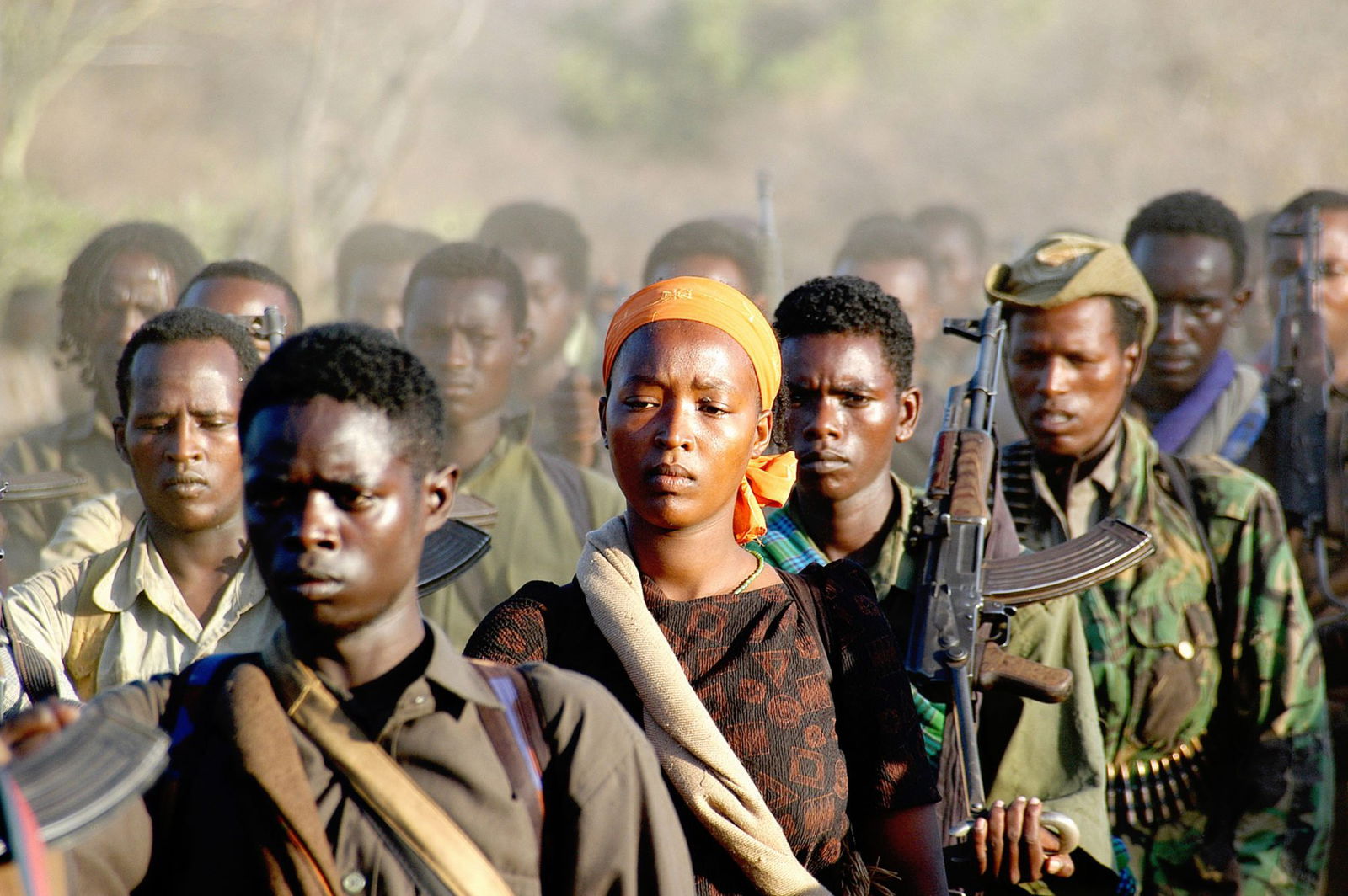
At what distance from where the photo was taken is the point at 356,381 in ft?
6.44

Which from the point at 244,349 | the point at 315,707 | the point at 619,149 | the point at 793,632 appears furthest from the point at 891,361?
the point at 619,149

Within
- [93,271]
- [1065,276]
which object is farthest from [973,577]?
[93,271]

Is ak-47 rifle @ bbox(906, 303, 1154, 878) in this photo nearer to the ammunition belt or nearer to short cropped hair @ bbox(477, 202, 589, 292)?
the ammunition belt

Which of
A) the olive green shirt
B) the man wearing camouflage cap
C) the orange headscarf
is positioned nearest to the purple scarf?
the man wearing camouflage cap

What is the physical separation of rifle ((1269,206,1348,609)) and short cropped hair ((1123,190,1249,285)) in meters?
0.26

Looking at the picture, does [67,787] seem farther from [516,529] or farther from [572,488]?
[572,488]

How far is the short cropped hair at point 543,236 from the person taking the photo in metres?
9.21

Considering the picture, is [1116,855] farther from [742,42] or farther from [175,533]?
[742,42]

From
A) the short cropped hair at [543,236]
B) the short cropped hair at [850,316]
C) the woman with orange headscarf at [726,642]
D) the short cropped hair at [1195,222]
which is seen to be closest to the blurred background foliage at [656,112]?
the short cropped hair at [543,236]

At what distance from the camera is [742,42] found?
3281cm

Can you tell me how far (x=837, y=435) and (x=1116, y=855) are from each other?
1338 mm

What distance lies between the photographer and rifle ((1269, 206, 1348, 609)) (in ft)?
18.3

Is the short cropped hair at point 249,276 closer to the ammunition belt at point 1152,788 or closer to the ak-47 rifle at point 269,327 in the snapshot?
the ak-47 rifle at point 269,327

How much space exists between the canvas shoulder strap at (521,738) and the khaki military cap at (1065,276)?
2954 millimetres
